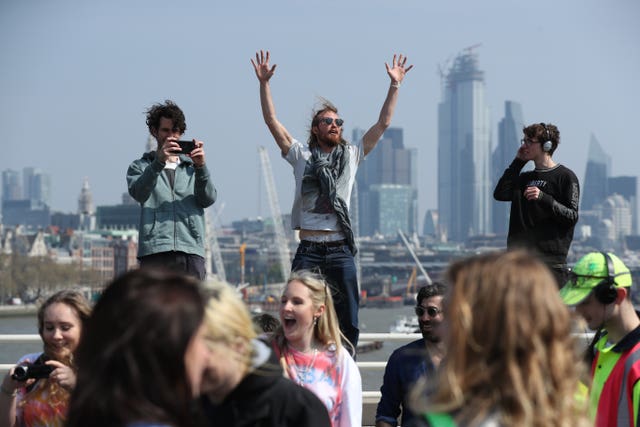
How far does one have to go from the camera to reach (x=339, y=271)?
21.1 ft

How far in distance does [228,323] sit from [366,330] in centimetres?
8809

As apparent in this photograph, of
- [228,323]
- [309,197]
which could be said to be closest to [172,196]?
[309,197]

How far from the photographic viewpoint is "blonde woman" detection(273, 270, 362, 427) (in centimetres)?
449

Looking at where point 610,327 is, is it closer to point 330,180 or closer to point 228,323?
point 228,323

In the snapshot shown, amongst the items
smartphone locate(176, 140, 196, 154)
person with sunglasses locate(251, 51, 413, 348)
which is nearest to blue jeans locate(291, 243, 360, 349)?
person with sunglasses locate(251, 51, 413, 348)

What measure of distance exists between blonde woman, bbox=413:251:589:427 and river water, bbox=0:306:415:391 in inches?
1031

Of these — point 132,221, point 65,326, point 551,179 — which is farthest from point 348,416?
point 132,221

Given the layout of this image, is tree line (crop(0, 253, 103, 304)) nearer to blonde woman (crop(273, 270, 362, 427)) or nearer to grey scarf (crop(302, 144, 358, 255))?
grey scarf (crop(302, 144, 358, 255))

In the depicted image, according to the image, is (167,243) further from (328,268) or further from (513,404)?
(513,404)

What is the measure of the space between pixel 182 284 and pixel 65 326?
6.15 feet

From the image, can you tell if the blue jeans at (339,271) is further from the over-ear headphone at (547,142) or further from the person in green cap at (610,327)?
the person in green cap at (610,327)

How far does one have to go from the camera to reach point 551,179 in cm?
675

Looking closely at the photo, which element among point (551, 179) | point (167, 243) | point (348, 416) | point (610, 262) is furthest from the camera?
point (551, 179)

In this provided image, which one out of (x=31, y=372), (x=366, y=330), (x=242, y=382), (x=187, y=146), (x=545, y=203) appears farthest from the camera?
(x=366, y=330)
